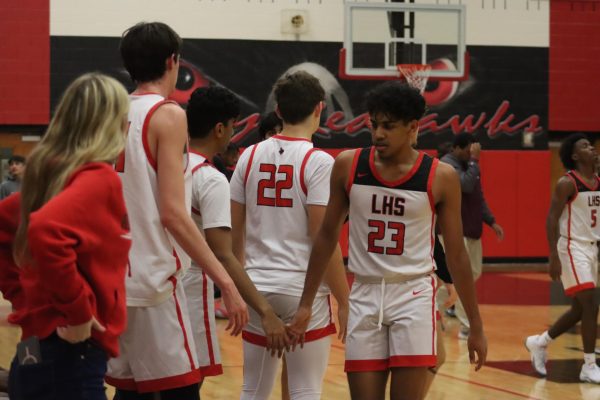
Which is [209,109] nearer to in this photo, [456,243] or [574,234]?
[456,243]

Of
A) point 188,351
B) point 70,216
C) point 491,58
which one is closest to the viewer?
point 70,216

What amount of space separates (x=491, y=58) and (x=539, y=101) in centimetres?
115

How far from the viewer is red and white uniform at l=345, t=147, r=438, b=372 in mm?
4016

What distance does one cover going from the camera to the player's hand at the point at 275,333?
4152 mm

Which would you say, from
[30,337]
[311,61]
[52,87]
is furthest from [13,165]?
[30,337]

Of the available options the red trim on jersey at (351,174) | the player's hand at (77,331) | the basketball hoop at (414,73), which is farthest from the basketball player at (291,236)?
the basketball hoop at (414,73)

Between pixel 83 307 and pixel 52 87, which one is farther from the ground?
pixel 52 87

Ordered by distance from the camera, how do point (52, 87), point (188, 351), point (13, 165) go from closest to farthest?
point (188, 351), point (13, 165), point (52, 87)

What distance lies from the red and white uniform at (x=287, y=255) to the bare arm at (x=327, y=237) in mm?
153

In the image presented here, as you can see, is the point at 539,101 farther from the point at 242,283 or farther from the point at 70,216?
the point at 70,216

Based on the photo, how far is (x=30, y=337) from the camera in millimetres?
2863

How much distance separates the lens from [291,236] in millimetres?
4410

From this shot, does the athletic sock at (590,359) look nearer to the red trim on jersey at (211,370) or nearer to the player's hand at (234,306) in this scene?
the red trim on jersey at (211,370)

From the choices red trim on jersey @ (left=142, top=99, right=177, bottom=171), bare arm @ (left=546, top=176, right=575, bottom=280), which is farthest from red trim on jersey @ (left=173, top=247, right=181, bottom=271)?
bare arm @ (left=546, top=176, right=575, bottom=280)
